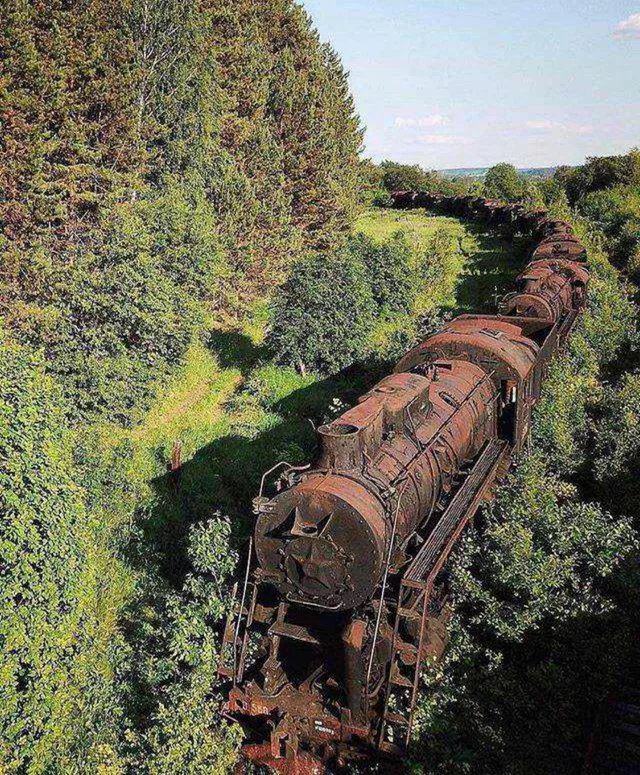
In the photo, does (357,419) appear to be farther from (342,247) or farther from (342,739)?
(342,247)

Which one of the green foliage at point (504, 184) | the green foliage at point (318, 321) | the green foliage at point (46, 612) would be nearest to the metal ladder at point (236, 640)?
the green foliage at point (46, 612)

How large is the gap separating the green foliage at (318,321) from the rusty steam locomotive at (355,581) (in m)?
9.94

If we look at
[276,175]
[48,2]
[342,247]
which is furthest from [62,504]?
[342,247]

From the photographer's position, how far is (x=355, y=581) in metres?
7.39

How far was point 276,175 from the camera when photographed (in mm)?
26484

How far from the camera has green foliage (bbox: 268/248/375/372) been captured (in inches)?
797

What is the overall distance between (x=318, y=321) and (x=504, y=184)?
55.4 meters

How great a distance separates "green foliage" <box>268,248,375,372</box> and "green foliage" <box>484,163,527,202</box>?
49991mm

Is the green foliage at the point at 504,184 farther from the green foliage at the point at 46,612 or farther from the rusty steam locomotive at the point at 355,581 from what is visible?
the green foliage at the point at 46,612

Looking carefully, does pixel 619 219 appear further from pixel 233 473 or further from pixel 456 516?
pixel 456 516

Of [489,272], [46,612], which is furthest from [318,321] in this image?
[489,272]

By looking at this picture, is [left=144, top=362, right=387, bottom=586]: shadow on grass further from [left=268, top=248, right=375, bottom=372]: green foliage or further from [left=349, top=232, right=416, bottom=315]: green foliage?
[left=349, top=232, right=416, bottom=315]: green foliage

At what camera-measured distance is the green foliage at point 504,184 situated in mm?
65938

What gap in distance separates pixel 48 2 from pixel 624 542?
19987 mm
